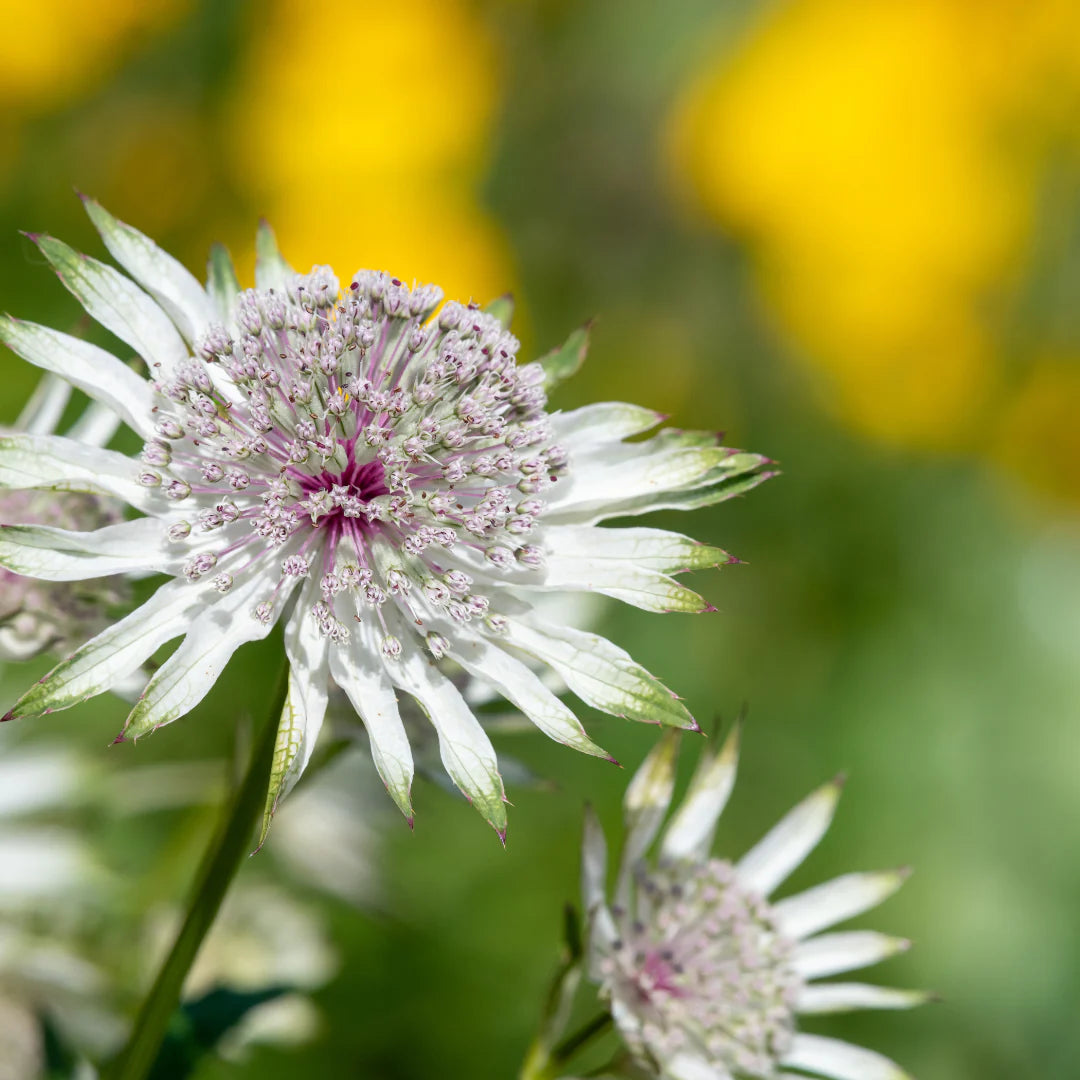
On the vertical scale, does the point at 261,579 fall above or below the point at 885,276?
below

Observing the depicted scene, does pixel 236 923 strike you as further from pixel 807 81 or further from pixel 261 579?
pixel 807 81

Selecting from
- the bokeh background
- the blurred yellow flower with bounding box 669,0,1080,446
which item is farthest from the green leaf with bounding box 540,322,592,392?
the blurred yellow flower with bounding box 669,0,1080,446

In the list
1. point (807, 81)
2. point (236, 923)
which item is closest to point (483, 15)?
point (807, 81)

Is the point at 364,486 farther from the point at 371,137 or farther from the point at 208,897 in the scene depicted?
the point at 371,137

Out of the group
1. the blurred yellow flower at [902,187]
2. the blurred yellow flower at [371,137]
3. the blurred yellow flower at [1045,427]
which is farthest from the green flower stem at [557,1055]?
the blurred yellow flower at [1045,427]

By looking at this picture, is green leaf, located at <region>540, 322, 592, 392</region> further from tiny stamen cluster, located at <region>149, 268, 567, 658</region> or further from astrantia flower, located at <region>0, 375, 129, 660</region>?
astrantia flower, located at <region>0, 375, 129, 660</region>

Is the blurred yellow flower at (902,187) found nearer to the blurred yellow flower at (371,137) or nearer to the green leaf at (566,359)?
the blurred yellow flower at (371,137)
